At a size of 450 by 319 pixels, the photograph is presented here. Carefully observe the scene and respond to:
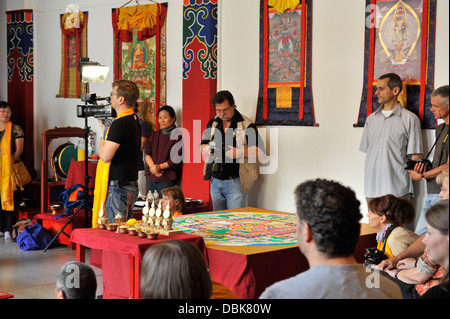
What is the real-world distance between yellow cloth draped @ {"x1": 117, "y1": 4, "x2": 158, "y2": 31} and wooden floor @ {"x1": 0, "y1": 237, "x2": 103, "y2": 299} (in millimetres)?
2880

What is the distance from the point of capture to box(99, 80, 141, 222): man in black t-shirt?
15.8ft

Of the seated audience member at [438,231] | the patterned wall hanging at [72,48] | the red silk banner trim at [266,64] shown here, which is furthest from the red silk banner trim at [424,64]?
the patterned wall hanging at [72,48]

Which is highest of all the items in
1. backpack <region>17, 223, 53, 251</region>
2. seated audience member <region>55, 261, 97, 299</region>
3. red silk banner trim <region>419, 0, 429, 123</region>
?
red silk banner trim <region>419, 0, 429, 123</region>

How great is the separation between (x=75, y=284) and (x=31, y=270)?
357cm

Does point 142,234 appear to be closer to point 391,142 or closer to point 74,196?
point 391,142

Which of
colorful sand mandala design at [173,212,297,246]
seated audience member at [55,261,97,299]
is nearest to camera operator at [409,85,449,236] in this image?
colorful sand mandala design at [173,212,297,246]

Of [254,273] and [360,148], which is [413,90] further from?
[254,273]

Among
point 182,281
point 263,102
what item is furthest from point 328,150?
point 182,281

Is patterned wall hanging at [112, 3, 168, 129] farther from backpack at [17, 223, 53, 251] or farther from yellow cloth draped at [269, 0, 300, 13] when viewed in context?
backpack at [17, 223, 53, 251]

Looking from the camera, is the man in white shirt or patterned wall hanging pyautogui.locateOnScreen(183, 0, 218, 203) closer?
the man in white shirt

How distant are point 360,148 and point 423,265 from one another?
8.29 feet

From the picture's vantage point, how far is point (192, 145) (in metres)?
7.27

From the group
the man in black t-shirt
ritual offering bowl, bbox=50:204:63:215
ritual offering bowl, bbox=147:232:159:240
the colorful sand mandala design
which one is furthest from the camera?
ritual offering bowl, bbox=50:204:63:215

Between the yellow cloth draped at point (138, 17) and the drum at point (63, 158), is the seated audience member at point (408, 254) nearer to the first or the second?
the yellow cloth draped at point (138, 17)
